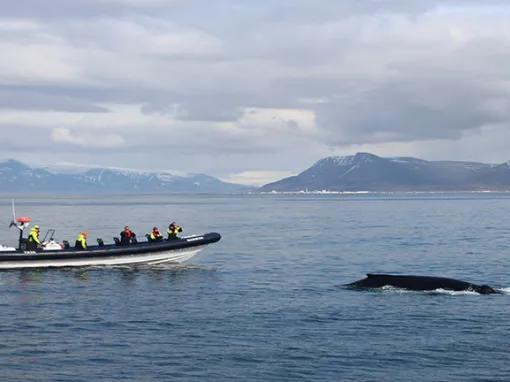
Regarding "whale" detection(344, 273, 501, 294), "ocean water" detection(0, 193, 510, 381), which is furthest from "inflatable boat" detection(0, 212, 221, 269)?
"whale" detection(344, 273, 501, 294)

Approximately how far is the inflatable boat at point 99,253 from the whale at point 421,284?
15.2 meters

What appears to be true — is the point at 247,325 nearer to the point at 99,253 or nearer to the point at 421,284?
the point at 421,284

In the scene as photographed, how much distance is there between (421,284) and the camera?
4050cm

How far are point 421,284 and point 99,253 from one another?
21.4m

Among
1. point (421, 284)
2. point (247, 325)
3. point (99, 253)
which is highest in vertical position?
point (99, 253)

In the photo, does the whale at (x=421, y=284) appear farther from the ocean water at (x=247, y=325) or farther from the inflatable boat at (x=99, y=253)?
the inflatable boat at (x=99, y=253)

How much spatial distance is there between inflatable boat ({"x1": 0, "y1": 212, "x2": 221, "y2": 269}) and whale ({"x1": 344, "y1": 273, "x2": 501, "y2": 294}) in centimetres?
1521

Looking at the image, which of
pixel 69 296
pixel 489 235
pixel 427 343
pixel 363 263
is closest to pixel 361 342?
pixel 427 343

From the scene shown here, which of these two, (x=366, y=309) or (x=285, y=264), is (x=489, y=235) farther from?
(x=366, y=309)

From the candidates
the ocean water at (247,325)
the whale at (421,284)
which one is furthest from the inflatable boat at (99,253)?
the whale at (421,284)

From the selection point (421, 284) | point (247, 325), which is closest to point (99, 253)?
point (421, 284)

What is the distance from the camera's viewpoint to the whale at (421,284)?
3975 cm

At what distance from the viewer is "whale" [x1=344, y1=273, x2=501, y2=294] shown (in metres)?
39.8

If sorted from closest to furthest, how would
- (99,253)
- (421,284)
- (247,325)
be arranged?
(247,325) → (421,284) → (99,253)
